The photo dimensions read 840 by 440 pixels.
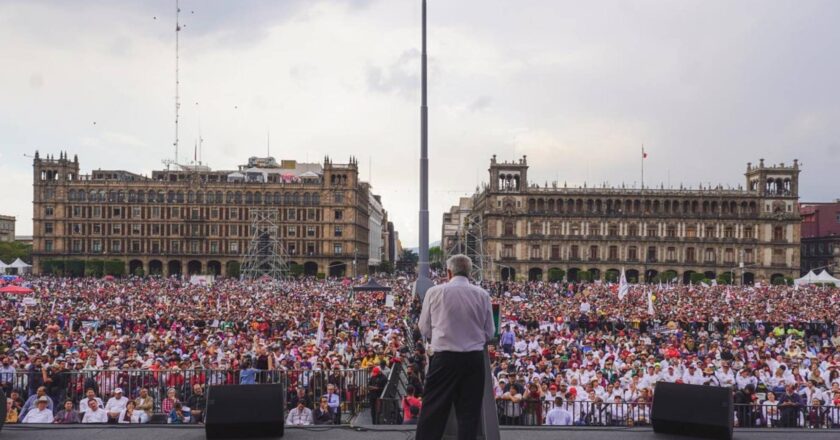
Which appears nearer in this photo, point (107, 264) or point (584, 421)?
point (584, 421)

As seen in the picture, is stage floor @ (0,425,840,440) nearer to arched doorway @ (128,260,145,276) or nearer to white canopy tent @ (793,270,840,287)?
white canopy tent @ (793,270,840,287)

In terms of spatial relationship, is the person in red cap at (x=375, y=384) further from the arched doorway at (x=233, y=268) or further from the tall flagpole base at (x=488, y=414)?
the arched doorway at (x=233, y=268)

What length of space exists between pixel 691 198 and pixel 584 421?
293 feet

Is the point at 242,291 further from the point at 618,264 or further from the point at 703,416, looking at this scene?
the point at 618,264

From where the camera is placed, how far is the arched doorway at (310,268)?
95.9 meters

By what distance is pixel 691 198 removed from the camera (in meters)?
95.6

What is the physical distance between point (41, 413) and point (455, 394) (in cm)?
803

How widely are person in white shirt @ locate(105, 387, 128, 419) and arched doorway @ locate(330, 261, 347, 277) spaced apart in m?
83.7

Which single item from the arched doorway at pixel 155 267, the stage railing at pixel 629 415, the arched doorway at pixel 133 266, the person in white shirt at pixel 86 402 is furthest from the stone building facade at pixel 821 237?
the person in white shirt at pixel 86 402

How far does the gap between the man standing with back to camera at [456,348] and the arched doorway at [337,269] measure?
90.4 metres

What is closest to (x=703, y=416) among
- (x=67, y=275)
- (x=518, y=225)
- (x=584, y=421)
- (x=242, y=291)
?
(x=584, y=421)

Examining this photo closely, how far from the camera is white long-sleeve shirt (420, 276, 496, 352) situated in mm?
5766

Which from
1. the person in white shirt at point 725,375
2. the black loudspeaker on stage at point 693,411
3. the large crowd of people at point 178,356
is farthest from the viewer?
the person in white shirt at point 725,375

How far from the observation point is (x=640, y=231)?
94.8 meters
